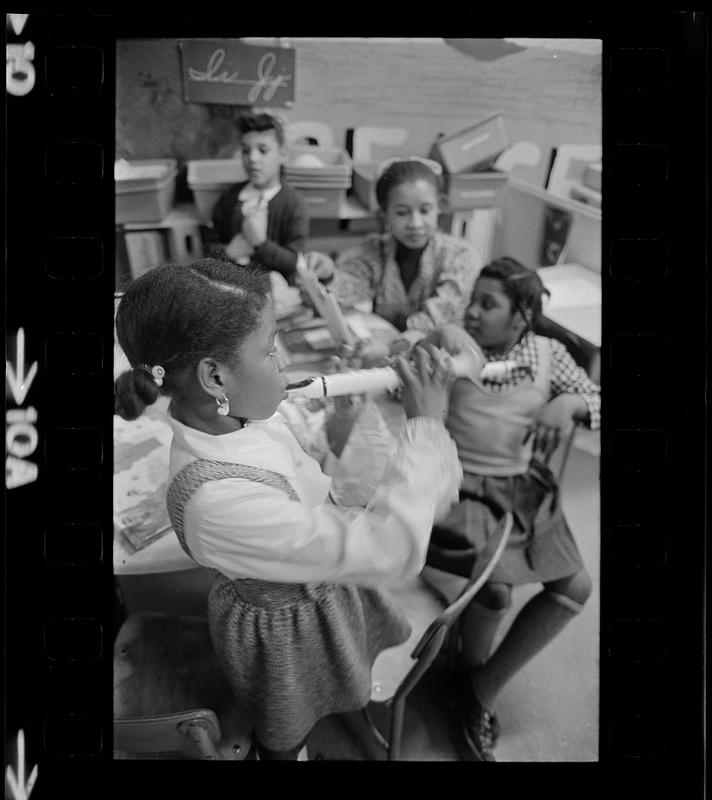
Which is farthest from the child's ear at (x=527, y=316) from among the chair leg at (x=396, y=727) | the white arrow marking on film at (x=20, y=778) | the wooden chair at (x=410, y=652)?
the white arrow marking on film at (x=20, y=778)

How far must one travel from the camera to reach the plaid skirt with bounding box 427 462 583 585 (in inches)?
36.4

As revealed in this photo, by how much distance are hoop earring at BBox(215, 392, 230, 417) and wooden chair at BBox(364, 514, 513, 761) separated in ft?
0.91

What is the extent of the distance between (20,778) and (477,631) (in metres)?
0.54

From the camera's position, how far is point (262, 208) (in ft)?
3.04

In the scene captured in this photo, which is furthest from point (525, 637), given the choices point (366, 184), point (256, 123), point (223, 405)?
point (256, 123)

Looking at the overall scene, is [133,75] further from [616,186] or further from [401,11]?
[616,186]

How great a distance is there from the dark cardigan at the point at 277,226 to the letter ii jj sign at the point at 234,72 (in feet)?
0.32

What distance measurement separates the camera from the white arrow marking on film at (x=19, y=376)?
2.96ft

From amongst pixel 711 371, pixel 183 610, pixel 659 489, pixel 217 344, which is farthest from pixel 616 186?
pixel 183 610

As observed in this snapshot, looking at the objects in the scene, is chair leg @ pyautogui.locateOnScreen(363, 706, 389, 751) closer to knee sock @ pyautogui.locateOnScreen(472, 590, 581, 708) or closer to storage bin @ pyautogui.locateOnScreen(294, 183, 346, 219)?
knee sock @ pyautogui.locateOnScreen(472, 590, 581, 708)

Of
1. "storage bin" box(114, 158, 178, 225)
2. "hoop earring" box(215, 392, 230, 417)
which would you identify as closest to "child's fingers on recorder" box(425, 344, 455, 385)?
"hoop earring" box(215, 392, 230, 417)

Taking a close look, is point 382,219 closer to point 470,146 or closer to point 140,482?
point 470,146

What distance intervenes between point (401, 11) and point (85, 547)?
2.27 ft

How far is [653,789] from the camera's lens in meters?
0.93
